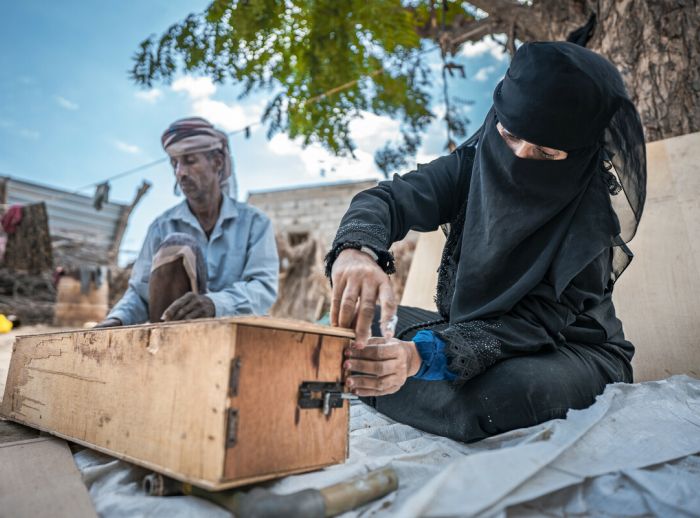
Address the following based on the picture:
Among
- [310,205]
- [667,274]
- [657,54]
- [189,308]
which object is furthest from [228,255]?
[310,205]

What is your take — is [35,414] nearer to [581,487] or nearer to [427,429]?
[427,429]

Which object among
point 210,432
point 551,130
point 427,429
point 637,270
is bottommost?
point 427,429

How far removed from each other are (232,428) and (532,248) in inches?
44.8

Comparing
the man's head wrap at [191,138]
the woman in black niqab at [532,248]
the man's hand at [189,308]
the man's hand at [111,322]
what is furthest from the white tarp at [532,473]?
the man's head wrap at [191,138]

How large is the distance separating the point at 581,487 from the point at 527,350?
0.53m

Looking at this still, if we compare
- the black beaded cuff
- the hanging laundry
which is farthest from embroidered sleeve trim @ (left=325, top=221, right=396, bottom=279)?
the hanging laundry

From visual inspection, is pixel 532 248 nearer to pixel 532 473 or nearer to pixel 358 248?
pixel 358 248

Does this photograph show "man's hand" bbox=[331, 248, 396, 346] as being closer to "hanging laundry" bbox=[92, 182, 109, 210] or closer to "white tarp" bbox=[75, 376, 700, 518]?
"white tarp" bbox=[75, 376, 700, 518]

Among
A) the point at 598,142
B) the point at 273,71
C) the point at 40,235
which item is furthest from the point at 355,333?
the point at 40,235

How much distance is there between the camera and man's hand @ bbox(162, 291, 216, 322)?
1953 millimetres

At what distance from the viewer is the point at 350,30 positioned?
12.6 ft

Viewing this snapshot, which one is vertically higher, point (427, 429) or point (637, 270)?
point (637, 270)

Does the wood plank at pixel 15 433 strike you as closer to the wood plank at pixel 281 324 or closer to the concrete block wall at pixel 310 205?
the wood plank at pixel 281 324

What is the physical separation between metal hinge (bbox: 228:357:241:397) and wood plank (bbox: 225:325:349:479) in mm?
11
